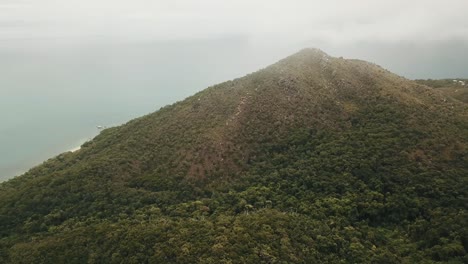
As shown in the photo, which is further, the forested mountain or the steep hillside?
the steep hillside

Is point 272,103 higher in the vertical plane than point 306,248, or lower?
higher

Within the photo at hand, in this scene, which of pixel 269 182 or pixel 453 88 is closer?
pixel 269 182

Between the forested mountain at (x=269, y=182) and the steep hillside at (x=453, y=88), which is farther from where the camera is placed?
the steep hillside at (x=453, y=88)

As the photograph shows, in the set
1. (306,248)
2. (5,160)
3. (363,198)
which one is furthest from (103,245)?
(5,160)

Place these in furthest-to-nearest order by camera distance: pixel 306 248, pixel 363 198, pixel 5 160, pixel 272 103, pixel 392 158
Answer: pixel 5 160 < pixel 272 103 < pixel 392 158 < pixel 363 198 < pixel 306 248

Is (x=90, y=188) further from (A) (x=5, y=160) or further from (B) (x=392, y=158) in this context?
(A) (x=5, y=160)

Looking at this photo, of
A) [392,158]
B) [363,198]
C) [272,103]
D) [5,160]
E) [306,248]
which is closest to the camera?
[306,248]

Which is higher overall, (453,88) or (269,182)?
(453,88)

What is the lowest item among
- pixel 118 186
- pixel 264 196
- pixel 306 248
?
pixel 306 248
